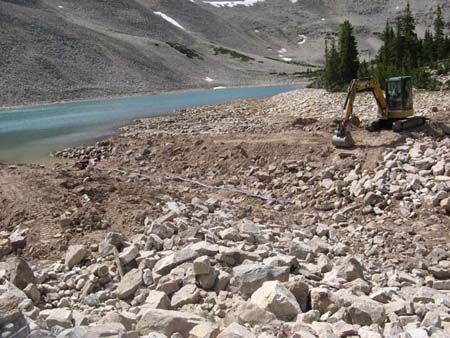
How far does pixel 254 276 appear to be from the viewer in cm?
663

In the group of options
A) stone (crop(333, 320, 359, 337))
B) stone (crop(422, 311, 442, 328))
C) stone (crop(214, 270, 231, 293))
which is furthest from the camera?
stone (crop(214, 270, 231, 293))

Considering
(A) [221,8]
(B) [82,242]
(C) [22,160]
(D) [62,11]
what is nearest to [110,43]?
(D) [62,11]

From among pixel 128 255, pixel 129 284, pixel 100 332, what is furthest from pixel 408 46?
pixel 100 332

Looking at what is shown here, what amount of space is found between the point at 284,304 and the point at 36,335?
9.48ft

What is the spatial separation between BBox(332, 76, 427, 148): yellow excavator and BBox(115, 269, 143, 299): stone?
34.3 feet

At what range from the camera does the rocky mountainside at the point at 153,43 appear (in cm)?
6838

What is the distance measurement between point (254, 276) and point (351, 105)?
35.9 feet

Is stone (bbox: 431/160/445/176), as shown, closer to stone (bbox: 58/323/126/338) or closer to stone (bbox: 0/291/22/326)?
stone (bbox: 58/323/126/338)

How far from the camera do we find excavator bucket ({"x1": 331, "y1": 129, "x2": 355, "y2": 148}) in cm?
1564

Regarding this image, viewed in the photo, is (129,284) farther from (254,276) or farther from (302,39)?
(302,39)

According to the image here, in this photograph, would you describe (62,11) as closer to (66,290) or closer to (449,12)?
(66,290)

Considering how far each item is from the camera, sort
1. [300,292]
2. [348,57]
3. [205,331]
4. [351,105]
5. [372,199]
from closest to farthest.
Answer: [205,331]
[300,292]
[372,199]
[351,105]
[348,57]

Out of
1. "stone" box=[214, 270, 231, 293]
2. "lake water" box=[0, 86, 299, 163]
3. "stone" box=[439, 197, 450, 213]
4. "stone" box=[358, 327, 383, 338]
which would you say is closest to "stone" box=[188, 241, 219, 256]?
"stone" box=[214, 270, 231, 293]

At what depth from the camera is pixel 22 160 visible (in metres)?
22.3
